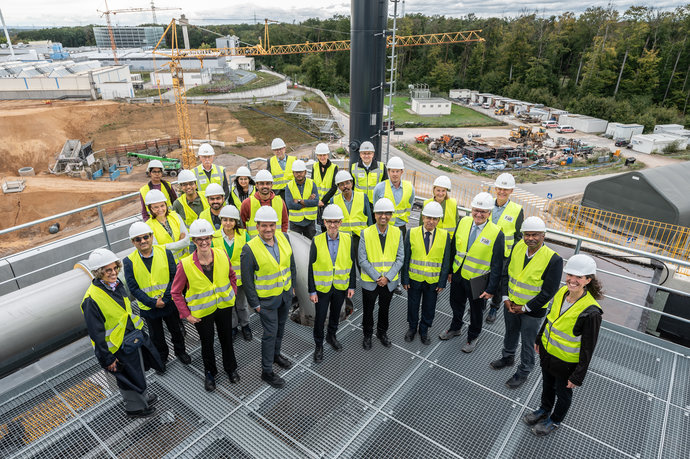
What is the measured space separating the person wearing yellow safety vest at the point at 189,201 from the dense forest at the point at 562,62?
2645 inches

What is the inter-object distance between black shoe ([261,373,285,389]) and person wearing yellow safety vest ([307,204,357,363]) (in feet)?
2.16

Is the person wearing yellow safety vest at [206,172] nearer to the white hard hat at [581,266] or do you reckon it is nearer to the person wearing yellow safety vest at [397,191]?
the person wearing yellow safety vest at [397,191]

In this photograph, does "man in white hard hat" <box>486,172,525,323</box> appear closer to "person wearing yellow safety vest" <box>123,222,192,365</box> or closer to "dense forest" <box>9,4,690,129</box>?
"person wearing yellow safety vest" <box>123,222,192,365</box>

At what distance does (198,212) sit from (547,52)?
88280mm

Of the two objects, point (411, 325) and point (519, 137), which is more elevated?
point (411, 325)

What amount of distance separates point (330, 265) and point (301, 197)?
6.23ft

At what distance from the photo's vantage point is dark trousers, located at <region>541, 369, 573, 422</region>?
3.83 metres

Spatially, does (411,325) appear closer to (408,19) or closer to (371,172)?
(371,172)

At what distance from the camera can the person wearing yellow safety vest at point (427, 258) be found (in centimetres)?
486

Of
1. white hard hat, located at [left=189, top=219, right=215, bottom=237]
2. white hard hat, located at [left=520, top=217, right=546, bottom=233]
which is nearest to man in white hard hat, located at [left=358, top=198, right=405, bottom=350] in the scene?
white hard hat, located at [left=520, top=217, right=546, bottom=233]

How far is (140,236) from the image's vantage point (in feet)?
13.6

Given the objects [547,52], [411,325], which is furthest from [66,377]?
[547,52]

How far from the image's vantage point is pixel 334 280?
15.7 feet

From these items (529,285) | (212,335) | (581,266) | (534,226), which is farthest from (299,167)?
(581,266)
